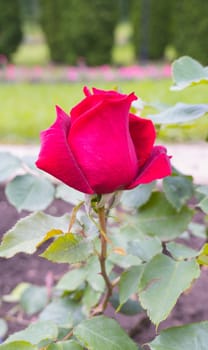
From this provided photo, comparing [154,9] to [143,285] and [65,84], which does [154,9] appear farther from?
[143,285]

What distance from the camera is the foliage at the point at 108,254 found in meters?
0.65

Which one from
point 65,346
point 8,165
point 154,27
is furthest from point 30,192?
point 154,27

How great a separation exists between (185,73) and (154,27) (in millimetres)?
9437

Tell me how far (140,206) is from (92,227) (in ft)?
0.62

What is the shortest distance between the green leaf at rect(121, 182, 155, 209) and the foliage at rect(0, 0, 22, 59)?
894 centimetres

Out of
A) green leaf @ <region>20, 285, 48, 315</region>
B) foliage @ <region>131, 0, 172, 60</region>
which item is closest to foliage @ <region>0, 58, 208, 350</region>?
green leaf @ <region>20, 285, 48, 315</region>

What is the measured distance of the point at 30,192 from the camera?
0.88 meters

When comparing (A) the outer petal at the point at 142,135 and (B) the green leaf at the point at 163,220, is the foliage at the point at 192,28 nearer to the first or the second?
(B) the green leaf at the point at 163,220

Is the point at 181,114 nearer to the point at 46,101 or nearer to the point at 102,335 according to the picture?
the point at 102,335

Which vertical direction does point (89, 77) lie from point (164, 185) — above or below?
below

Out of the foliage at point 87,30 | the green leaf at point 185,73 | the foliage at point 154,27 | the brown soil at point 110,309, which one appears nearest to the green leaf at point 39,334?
the green leaf at point 185,73

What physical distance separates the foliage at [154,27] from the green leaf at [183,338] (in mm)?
9092

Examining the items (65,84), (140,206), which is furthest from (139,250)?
(65,84)

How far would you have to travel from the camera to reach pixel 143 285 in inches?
27.5
